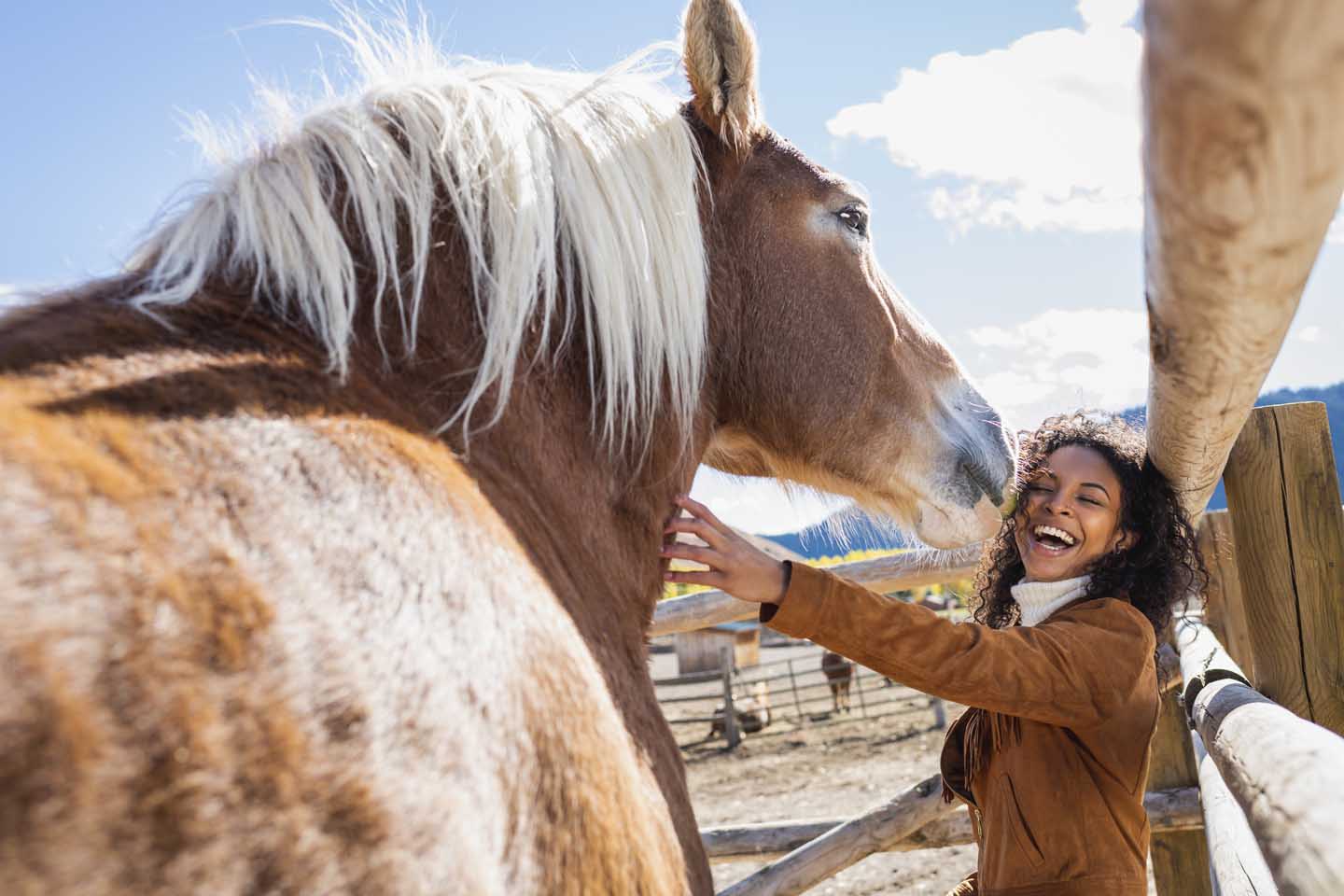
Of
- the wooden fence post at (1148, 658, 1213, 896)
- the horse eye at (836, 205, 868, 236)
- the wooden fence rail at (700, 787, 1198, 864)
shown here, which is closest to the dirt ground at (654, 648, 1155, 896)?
the wooden fence rail at (700, 787, 1198, 864)

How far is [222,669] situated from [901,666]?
154 cm

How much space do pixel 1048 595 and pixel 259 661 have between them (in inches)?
84.5

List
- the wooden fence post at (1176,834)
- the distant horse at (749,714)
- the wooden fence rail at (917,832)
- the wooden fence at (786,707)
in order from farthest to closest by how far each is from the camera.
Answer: the distant horse at (749,714) → the wooden fence at (786,707) → the wooden fence post at (1176,834) → the wooden fence rail at (917,832)

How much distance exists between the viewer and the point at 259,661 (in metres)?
0.78

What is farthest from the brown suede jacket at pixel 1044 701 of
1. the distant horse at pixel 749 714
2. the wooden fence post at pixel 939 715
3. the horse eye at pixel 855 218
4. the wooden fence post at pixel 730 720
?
the distant horse at pixel 749 714

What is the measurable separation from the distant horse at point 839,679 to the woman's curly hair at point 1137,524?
15.6 meters

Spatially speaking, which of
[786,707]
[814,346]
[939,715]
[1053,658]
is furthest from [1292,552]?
[786,707]

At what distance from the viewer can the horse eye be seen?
2104 mm

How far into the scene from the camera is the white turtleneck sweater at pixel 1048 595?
2.44 m

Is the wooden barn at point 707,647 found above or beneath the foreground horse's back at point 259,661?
beneath

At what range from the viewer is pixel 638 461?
1763 millimetres

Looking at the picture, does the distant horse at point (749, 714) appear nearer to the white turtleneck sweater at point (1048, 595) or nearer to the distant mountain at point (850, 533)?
the distant mountain at point (850, 533)

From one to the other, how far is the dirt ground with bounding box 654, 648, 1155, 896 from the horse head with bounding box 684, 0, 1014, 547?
17.4 ft

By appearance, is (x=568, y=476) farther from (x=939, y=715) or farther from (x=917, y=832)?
(x=939, y=715)
